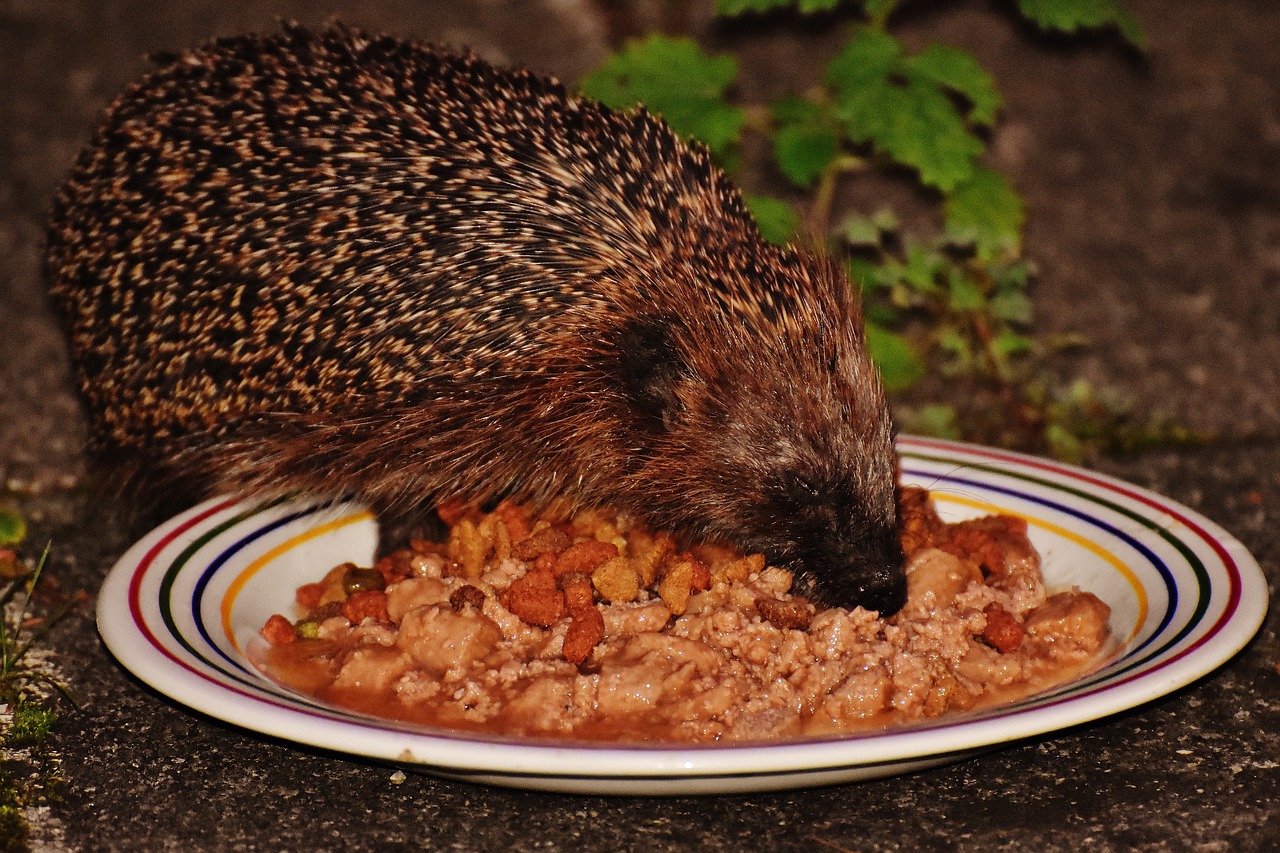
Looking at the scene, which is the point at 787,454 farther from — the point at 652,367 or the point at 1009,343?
the point at 1009,343


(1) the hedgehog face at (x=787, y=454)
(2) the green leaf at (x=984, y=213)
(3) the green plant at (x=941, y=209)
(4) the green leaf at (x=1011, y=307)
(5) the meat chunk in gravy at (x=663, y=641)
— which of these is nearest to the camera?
(5) the meat chunk in gravy at (x=663, y=641)

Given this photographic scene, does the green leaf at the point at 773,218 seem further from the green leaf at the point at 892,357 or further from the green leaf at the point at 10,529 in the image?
the green leaf at the point at 10,529

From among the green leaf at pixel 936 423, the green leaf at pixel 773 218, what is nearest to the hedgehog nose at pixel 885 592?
the green leaf at pixel 773 218

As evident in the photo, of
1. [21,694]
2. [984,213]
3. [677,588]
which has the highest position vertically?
[984,213]

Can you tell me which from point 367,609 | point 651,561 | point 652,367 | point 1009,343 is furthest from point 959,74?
point 367,609

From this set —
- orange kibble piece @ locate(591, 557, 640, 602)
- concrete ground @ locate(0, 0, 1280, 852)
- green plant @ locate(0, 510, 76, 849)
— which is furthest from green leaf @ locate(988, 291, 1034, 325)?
green plant @ locate(0, 510, 76, 849)

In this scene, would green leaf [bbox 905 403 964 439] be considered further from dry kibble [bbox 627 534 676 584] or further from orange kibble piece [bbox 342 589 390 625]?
orange kibble piece [bbox 342 589 390 625]
